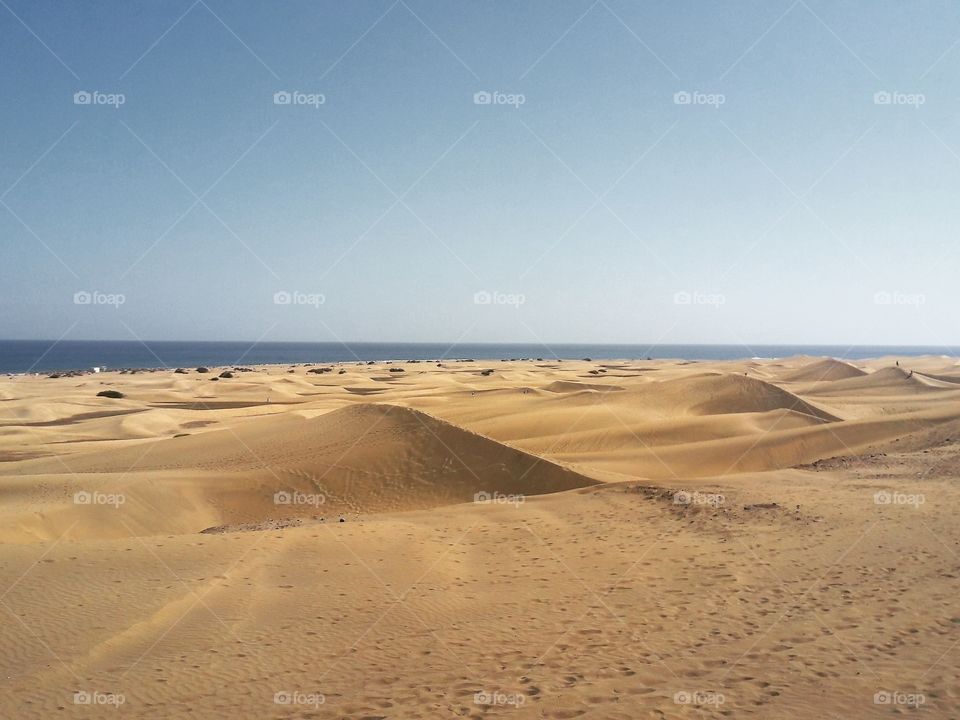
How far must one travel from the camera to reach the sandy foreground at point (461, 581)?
252 inches

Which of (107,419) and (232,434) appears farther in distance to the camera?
(107,419)

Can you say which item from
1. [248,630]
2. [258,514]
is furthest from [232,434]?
[248,630]

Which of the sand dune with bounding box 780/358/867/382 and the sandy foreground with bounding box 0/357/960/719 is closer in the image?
the sandy foreground with bounding box 0/357/960/719

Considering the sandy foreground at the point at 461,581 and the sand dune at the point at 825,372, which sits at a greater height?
the sand dune at the point at 825,372

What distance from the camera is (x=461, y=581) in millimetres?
9852

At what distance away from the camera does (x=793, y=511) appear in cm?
1309

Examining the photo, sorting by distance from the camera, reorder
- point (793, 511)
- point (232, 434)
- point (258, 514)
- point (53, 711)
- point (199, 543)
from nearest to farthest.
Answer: point (53, 711), point (199, 543), point (793, 511), point (258, 514), point (232, 434)

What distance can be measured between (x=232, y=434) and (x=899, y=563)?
19.7 meters

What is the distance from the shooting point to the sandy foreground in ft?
21.0

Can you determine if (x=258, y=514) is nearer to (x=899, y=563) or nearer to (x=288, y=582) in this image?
(x=288, y=582)

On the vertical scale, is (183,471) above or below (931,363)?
below

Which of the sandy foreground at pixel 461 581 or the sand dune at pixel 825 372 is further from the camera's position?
the sand dune at pixel 825 372

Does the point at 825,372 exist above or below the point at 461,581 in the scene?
above

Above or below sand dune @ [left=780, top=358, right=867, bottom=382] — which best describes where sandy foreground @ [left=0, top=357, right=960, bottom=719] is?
below
